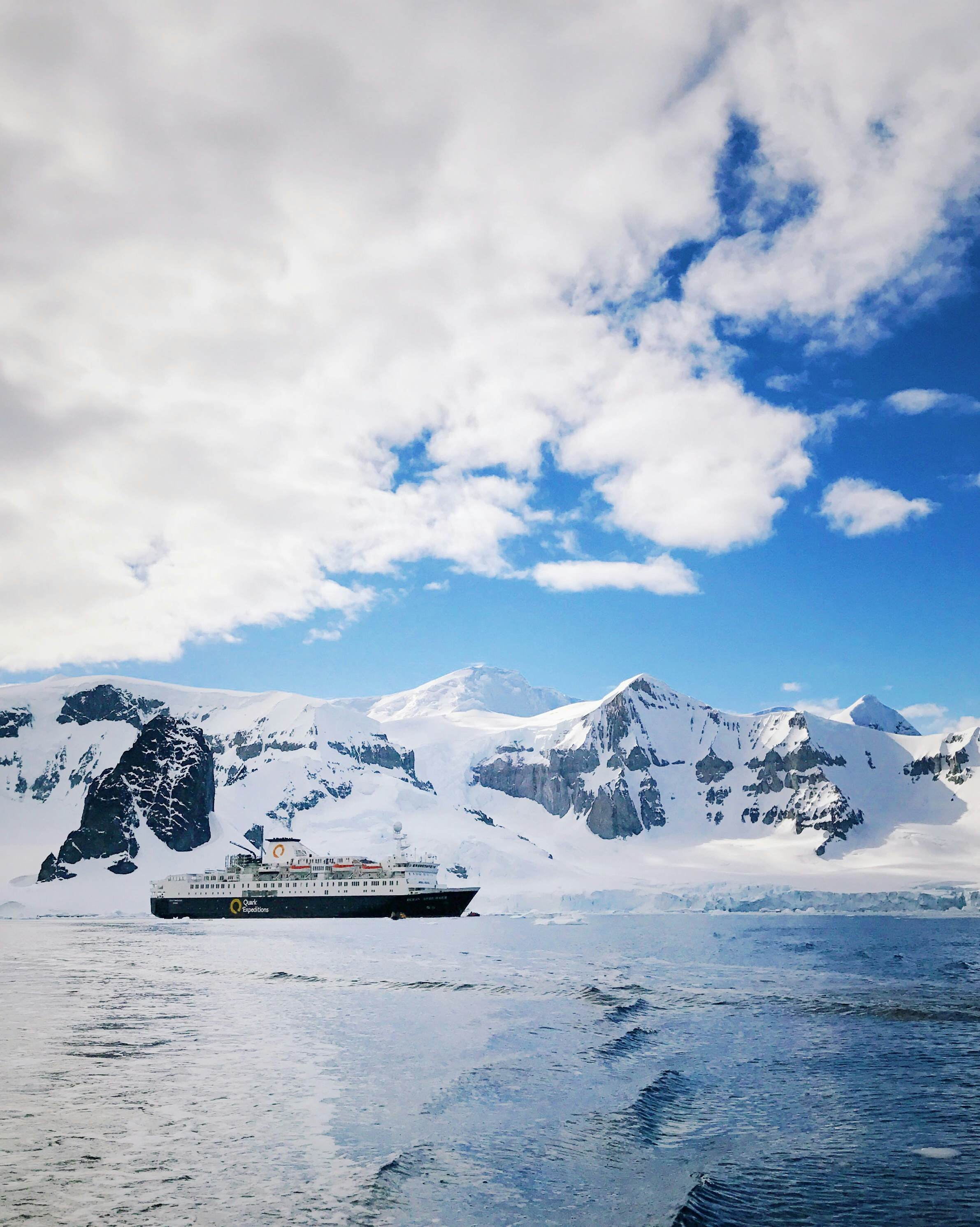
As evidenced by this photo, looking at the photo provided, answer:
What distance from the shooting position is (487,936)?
9581 cm

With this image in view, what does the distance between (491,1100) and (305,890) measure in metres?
108

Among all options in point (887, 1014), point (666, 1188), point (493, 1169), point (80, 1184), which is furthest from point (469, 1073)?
point (887, 1014)

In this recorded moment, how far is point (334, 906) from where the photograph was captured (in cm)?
12650

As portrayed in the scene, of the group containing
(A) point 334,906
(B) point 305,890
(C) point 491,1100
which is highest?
(C) point 491,1100

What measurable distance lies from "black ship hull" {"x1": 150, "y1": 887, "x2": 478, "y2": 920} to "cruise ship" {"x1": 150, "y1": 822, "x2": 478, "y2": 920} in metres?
0.08

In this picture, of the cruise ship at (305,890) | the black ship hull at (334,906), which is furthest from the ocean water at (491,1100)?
the cruise ship at (305,890)

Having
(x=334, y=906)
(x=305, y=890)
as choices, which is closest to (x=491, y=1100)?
(x=334, y=906)

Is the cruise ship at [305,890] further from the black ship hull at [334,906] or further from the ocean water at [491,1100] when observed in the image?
the ocean water at [491,1100]

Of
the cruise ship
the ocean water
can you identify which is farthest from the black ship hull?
the ocean water

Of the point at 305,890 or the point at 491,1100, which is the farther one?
the point at 305,890

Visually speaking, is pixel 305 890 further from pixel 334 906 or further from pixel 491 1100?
pixel 491 1100

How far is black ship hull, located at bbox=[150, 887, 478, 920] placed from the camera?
12594 centimetres

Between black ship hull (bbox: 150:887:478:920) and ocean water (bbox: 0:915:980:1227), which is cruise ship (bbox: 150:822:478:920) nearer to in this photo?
black ship hull (bbox: 150:887:478:920)

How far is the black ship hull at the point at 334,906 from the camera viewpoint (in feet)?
413
